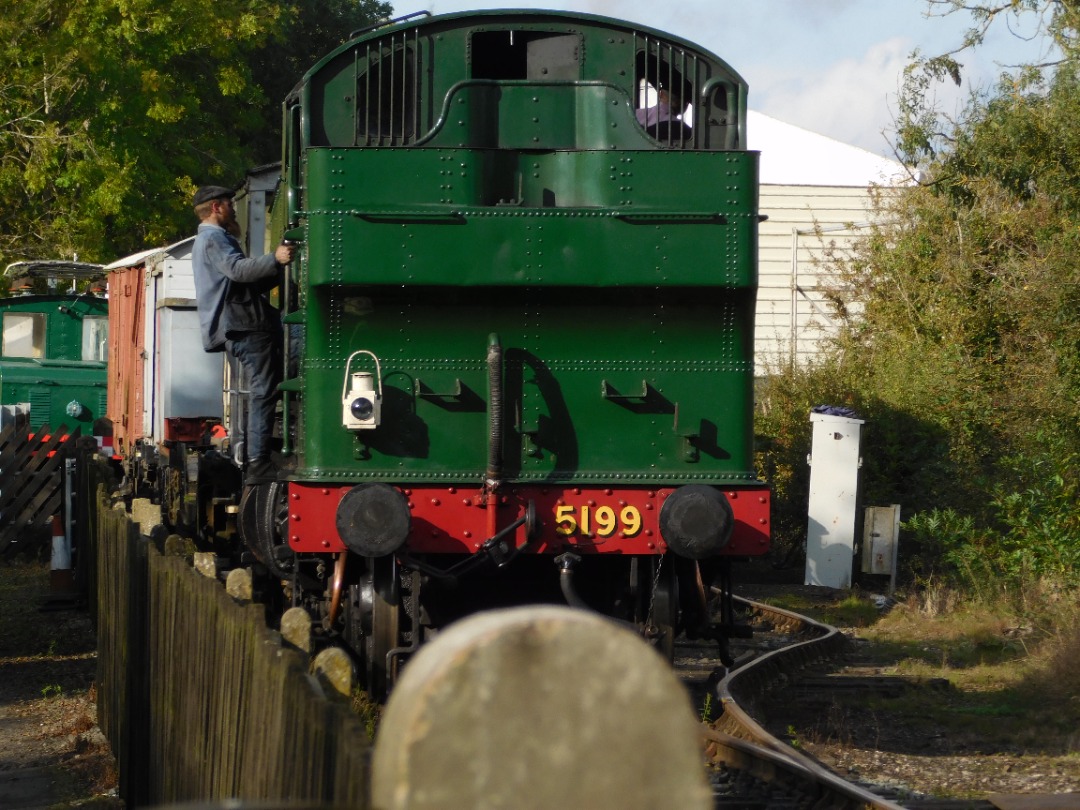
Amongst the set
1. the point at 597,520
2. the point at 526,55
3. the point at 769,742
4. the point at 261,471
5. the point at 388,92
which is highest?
the point at 526,55

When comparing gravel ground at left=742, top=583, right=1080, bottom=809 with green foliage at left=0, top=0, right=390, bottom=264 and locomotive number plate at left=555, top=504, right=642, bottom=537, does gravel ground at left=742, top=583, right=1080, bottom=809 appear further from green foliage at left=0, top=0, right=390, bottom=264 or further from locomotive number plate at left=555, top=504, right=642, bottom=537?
green foliage at left=0, top=0, right=390, bottom=264

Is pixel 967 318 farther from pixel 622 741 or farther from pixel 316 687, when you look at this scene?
pixel 622 741

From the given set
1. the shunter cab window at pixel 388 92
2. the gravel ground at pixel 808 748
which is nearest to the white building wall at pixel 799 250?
the gravel ground at pixel 808 748

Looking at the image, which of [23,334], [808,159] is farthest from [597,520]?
[808,159]

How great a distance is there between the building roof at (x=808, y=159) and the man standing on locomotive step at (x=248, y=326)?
2230 centimetres

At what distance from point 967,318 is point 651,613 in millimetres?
12955

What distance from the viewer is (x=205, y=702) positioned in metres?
4.88

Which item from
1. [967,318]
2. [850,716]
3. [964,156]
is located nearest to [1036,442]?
[964,156]

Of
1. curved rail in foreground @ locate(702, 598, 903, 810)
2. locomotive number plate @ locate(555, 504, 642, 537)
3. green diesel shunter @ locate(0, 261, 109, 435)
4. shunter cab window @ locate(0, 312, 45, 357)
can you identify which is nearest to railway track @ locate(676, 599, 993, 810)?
curved rail in foreground @ locate(702, 598, 903, 810)

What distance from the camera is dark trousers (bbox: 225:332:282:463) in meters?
8.56

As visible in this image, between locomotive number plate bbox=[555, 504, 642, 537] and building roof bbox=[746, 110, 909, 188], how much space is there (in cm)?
2321

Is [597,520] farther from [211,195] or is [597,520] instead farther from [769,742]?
[211,195]

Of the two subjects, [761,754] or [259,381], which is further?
[259,381]

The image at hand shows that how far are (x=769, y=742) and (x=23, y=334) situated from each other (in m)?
16.1
